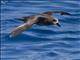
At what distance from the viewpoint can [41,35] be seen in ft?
13.8

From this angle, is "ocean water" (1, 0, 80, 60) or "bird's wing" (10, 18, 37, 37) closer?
"bird's wing" (10, 18, 37, 37)

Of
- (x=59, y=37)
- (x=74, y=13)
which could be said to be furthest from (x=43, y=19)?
(x=74, y=13)

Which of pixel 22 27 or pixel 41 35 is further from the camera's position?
pixel 41 35

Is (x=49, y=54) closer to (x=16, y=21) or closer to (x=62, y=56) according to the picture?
(x=62, y=56)

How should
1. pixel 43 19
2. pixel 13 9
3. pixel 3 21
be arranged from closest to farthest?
pixel 43 19 < pixel 3 21 < pixel 13 9

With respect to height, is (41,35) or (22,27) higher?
(22,27)

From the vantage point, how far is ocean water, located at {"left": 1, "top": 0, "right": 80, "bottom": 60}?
4.02m

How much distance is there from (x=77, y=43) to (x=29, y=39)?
69 centimetres

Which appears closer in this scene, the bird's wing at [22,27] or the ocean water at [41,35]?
the bird's wing at [22,27]

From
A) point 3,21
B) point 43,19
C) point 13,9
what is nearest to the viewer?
point 43,19

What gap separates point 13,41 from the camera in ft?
13.5

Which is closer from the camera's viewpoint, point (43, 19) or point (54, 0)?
point (43, 19)

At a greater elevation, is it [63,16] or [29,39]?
[63,16]

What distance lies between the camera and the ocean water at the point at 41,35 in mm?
4020
